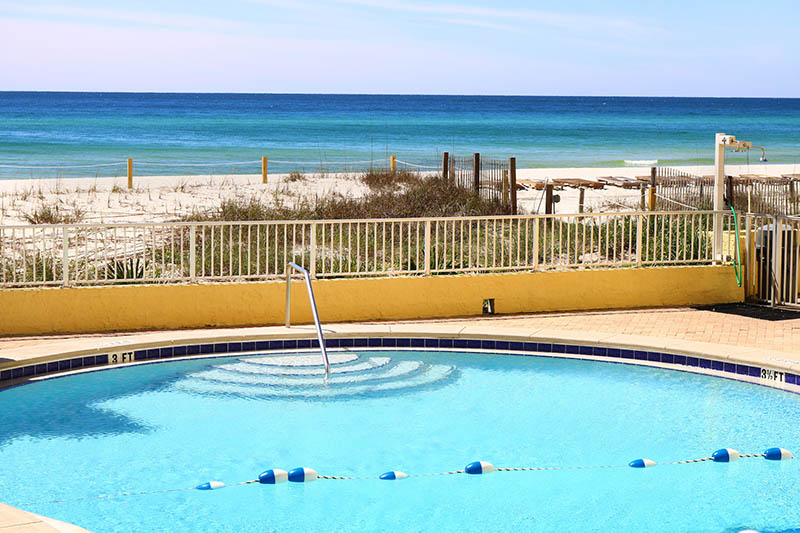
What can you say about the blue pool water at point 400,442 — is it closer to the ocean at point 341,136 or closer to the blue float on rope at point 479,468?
the blue float on rope at point 479,468

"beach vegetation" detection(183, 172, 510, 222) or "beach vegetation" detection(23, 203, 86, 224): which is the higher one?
"beach vegetation" detection(183, 172, 510, 222)

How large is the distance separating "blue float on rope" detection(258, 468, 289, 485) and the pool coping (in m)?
2.75

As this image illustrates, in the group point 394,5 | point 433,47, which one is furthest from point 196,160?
point 433,47

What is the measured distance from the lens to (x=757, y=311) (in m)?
10.5

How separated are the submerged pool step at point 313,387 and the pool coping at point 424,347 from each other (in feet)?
2.38

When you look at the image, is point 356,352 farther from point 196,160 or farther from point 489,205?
point 196,160

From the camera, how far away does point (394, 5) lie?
169 ft

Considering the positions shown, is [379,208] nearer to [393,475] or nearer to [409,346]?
[409,346]

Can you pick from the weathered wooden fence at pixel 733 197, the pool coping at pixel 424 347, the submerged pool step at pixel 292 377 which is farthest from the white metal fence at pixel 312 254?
the weathered wooden fence at pixel 733 197

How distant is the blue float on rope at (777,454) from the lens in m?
6.57

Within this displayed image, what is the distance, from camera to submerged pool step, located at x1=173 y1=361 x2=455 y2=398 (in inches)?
311

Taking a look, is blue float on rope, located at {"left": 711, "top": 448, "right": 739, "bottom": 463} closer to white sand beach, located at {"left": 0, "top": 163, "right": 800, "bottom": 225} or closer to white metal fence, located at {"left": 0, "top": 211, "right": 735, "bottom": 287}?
white metal fence, located at {"left": 0, "top": 211, "right": 735, "bottom": 287}

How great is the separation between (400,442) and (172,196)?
743 inches

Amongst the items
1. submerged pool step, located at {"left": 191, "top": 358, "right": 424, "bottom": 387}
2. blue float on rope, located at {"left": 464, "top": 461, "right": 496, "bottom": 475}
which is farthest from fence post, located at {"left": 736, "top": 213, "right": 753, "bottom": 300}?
blue float on rope, located at {"left": 464, "top": 461, "right": 496, "bottom": 475}
